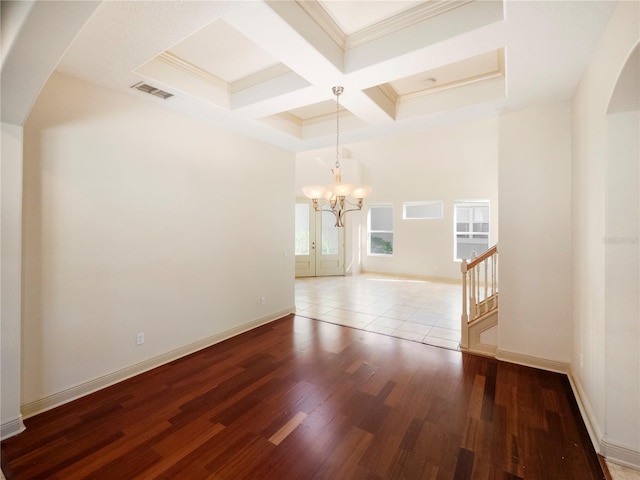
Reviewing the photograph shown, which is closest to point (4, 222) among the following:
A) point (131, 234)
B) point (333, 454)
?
point (131, 234)

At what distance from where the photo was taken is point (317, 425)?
219cm

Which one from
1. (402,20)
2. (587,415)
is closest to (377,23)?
(402,20)

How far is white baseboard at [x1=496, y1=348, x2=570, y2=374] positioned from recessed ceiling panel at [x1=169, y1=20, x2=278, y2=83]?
398 cm

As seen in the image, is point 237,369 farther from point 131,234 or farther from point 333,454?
point 131,234

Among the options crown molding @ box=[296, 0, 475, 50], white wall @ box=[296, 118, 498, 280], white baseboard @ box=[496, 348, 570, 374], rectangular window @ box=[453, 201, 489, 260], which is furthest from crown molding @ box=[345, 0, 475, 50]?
rectangular window @ box=[453, 201, 489, 260]

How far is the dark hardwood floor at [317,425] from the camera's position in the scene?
1799mm

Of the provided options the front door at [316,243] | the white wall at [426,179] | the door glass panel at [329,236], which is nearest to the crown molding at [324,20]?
the white wall at [426,179]

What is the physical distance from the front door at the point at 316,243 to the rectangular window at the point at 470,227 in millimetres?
3395

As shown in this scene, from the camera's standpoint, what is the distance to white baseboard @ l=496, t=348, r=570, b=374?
294 centimetres

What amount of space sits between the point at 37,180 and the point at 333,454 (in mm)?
3046

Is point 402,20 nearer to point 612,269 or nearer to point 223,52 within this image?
point 223,52

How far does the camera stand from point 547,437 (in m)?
2.05

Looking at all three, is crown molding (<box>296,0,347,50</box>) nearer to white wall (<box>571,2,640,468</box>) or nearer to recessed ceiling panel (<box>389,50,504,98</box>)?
recessed ceiling panel (<box>389,50,504,98</box>)

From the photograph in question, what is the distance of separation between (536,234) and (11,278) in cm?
464
